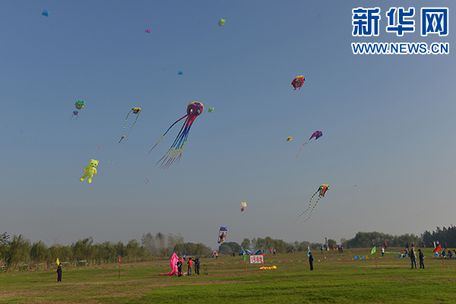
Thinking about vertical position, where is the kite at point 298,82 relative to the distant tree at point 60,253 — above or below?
above

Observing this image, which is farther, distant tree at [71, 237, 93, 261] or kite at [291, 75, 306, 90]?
distant tree at [71, 237, 93, 261]

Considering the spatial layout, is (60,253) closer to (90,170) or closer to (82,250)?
(82,250)

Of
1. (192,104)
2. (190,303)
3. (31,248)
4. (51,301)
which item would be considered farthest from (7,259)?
(190,303)

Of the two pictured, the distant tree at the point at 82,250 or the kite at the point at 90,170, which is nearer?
the kite at the point at 90,170

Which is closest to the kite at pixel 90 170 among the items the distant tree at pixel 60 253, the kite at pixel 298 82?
the kite at pixel 298 82

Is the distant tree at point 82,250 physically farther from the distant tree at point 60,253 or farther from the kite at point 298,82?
the kite at point 298,82

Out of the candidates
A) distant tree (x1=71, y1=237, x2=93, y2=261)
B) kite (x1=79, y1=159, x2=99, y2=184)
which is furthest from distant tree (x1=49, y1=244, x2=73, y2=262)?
kite (x1=79, y1=159, x2=99, y2=184)

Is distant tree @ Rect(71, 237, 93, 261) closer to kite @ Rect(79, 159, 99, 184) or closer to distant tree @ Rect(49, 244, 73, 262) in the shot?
distant tree @ Rect(49, 244, 73, 262)

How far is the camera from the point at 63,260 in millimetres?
93500

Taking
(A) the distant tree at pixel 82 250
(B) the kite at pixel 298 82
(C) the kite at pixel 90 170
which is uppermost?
(B) the kite at pixel 298 82

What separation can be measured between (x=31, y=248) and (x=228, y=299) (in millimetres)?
78507

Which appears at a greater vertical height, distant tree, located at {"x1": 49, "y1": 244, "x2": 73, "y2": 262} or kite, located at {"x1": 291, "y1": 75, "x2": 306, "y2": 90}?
kite, located at {"x1": 291, "y1": 75, "x2": 306, "y2": 90}

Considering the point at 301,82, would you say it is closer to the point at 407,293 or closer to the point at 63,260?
the point at 407,293

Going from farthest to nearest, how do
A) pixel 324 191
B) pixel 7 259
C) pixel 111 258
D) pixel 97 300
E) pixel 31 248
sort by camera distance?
pixel 111 258 < pixel 31 248 < pixel 7 259 < pixel 324 191 < pixel 97 300
